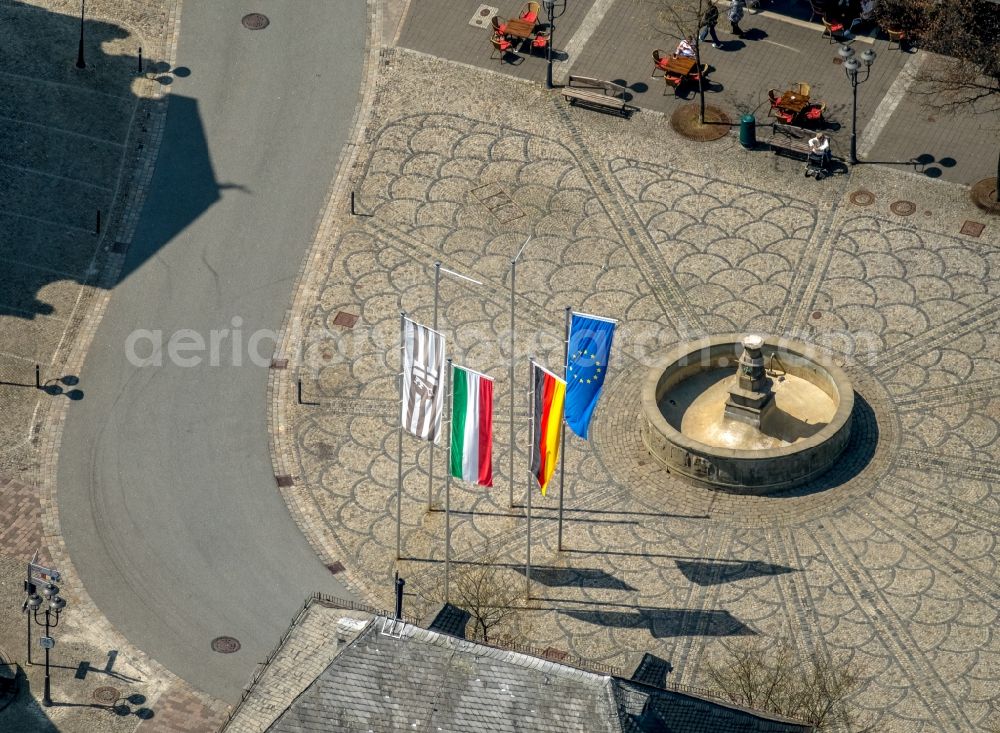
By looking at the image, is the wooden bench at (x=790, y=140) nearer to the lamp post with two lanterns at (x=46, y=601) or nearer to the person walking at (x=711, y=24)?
the person walking at (x=711, y=24)

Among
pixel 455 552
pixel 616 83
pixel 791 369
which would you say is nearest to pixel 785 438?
pixel 791 369

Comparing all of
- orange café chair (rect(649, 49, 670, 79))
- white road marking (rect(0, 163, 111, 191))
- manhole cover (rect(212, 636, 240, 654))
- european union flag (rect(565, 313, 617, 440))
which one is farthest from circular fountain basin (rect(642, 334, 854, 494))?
white road marking (rect(0, 163, 111, 191))

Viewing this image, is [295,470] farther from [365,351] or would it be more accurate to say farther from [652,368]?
[652,368]

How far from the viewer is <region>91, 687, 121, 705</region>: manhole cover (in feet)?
281

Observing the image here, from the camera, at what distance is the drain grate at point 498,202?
102m

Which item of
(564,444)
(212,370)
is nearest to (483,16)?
(212,370)

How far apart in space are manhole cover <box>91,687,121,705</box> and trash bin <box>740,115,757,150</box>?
35.0 m

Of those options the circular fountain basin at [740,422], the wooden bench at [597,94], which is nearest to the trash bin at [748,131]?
the wooden bench at [597,94]

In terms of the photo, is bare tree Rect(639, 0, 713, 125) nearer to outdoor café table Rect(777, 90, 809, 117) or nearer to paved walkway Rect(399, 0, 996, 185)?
paved walkway Rect(399, 0, 996, 185)

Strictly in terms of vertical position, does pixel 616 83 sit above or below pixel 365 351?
above

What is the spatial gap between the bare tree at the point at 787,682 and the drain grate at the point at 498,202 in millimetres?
22909

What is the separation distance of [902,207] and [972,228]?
2903mm

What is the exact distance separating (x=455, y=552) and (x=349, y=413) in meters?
8.11

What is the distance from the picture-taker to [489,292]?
98.9m
